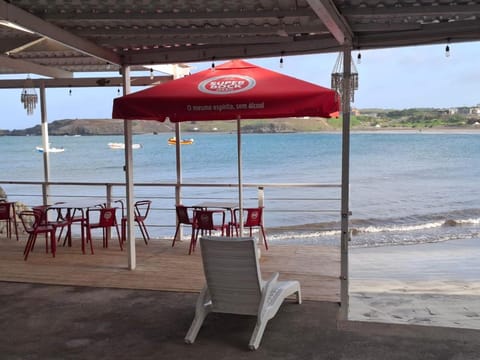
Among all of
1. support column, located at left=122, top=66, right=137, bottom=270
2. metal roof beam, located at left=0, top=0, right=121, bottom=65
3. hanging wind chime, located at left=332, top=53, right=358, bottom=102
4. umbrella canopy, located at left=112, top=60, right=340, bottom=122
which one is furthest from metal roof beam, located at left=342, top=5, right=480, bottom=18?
support column, located at left=122, top=66, right=137, bottom=270

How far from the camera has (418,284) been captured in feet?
22.0

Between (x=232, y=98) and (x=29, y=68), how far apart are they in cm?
367

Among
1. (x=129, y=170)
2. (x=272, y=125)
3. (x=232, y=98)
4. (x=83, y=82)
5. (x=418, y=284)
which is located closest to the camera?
(x=232, y=98)

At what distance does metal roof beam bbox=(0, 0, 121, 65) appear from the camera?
3799mm

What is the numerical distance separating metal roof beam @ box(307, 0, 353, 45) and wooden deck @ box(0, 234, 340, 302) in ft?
7.24

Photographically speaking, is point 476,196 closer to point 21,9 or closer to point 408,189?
point 408,189

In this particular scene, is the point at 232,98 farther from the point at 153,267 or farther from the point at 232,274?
the point at 153,267

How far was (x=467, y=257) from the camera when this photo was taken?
28.7 feet

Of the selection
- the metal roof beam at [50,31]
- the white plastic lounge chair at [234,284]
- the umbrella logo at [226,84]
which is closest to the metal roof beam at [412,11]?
the umbrella logo at [226,84]

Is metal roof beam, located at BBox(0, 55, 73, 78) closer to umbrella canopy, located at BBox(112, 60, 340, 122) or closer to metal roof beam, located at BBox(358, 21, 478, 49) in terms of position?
umbrella canopy, located at BBox(112, 60, 340, 122)

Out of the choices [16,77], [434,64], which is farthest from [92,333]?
[434,64]

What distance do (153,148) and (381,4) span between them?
1815 inches

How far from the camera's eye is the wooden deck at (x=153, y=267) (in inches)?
197

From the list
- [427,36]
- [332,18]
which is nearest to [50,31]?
[332,18]
